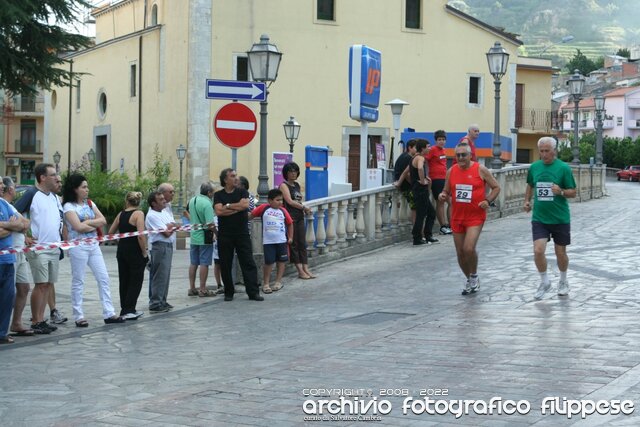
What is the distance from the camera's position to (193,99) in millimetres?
44000

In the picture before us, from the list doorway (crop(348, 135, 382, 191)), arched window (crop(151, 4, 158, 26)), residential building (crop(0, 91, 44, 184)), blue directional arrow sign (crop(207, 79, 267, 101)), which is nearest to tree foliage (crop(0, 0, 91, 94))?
blue directional arrow sign (crop(207, 79, 267, 101))

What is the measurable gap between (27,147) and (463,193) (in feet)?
250

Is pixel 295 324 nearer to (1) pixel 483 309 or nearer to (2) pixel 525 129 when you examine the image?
(1) pixel 483 309

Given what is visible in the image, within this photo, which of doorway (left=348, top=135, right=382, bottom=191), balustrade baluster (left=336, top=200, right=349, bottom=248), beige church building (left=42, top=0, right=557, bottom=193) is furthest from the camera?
doorway (left=348, top=135, right=382, bottom=191)

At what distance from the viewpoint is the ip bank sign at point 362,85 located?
20.7 meters

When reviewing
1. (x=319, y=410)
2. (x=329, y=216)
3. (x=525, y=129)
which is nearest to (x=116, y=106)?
(x=525, y=129)

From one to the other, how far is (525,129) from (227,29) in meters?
25.4

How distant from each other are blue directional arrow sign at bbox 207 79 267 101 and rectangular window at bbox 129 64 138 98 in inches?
1396

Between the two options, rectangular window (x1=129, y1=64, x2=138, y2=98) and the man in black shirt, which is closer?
the man in black shirt

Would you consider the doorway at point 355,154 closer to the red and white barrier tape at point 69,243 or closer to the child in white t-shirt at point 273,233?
the child in white t-shirt at point 273,233

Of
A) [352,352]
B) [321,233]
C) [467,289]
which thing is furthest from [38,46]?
[352,352]

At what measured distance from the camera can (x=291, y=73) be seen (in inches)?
1807

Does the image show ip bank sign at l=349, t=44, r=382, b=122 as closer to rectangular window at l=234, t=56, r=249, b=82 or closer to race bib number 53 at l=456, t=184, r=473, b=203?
race bib number 53 at l=456, t=184, r=473, b=203

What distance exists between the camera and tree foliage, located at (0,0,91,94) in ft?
57.4
